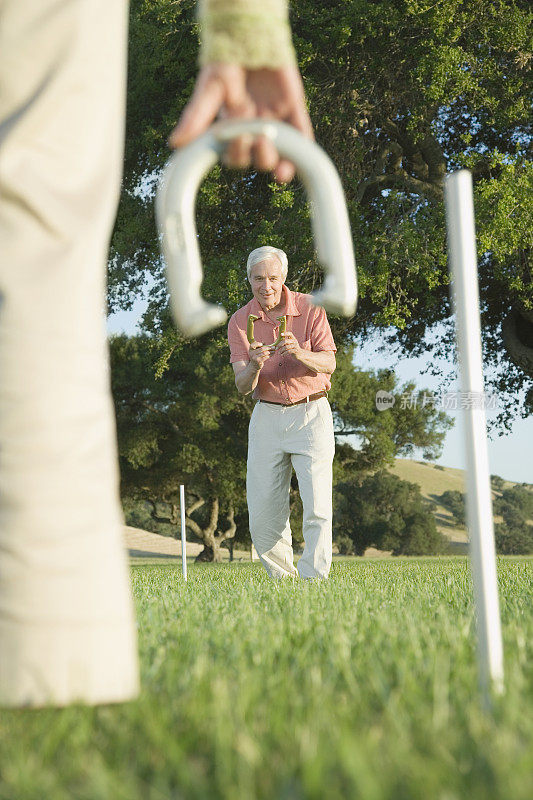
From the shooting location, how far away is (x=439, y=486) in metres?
67.9

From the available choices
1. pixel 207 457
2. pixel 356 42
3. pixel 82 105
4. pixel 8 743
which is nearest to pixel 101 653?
pixel 8 743

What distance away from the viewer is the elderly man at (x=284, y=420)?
18.1 ft

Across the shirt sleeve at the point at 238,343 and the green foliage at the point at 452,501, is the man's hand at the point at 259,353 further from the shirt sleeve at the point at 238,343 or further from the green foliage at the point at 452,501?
the green foliage at the point at 452,501

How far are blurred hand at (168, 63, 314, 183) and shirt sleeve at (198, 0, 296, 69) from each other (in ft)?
0.07

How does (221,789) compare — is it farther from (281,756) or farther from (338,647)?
(338,647)

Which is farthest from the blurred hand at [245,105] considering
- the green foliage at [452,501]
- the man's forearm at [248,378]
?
the green foliage at [452,501]

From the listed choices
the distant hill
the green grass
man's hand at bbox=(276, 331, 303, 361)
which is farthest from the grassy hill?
the green grass

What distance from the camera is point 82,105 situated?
1.65m

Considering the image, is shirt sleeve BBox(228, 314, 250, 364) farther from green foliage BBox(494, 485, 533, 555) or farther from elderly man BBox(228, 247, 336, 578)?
green foliage BBox(494, 485, 533, 555)

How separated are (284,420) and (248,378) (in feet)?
1.35

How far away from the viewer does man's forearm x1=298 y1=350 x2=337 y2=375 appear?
17.4ft

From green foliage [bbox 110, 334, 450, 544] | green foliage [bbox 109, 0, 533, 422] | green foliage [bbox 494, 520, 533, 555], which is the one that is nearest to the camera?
green foliage [bbox 109, 0, 533, 422]

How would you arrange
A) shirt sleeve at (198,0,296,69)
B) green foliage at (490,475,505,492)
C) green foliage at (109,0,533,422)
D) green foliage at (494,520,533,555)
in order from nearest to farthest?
1. shirt sleeve at (198,0,296,69)
2. green foliage at (109,0,533,422)
3. green foliage at (490,475,505,492)
4. green foliage at (494,520,533,555)

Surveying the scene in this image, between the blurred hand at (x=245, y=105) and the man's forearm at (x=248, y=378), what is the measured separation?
3.66 m
